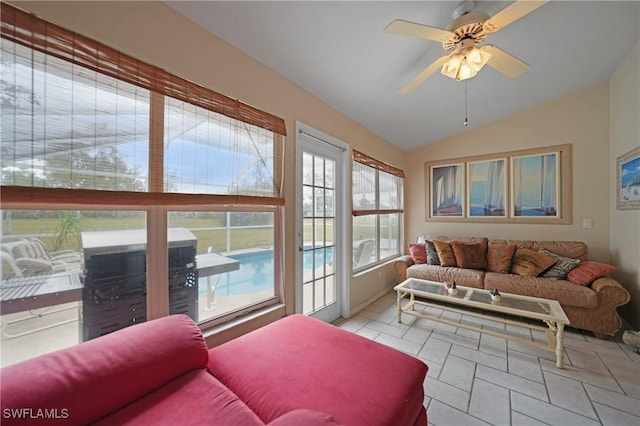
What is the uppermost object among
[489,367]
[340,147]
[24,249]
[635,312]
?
[340,147]

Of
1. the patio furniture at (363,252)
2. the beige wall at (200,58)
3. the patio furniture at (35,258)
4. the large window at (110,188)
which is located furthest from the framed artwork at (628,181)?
the patio furniture at (35,258)

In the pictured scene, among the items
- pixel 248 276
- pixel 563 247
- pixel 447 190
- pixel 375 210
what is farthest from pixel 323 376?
pixel 447 190

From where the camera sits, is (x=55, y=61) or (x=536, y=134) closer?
(x=55, y=61)

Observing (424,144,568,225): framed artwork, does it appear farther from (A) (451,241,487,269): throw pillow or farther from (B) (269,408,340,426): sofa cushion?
(B) (269,408,340,426): sofa cushion

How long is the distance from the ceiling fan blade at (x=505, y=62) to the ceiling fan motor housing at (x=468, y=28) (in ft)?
0.31

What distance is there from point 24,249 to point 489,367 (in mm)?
3052

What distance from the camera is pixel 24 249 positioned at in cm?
104

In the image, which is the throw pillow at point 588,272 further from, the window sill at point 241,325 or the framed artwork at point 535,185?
the window sill at point 241,325

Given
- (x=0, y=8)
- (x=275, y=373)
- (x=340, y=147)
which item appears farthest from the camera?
(x=340, y=147)

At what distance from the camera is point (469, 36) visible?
157 centimetres

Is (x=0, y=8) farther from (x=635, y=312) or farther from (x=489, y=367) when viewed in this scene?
(x=635, y=312)

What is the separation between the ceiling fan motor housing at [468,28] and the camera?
4.80 ft

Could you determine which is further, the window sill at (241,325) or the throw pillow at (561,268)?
the throw pillow at (561,268)

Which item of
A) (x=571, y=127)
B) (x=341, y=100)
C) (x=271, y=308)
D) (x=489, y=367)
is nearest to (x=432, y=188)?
(x=571, y=127)
